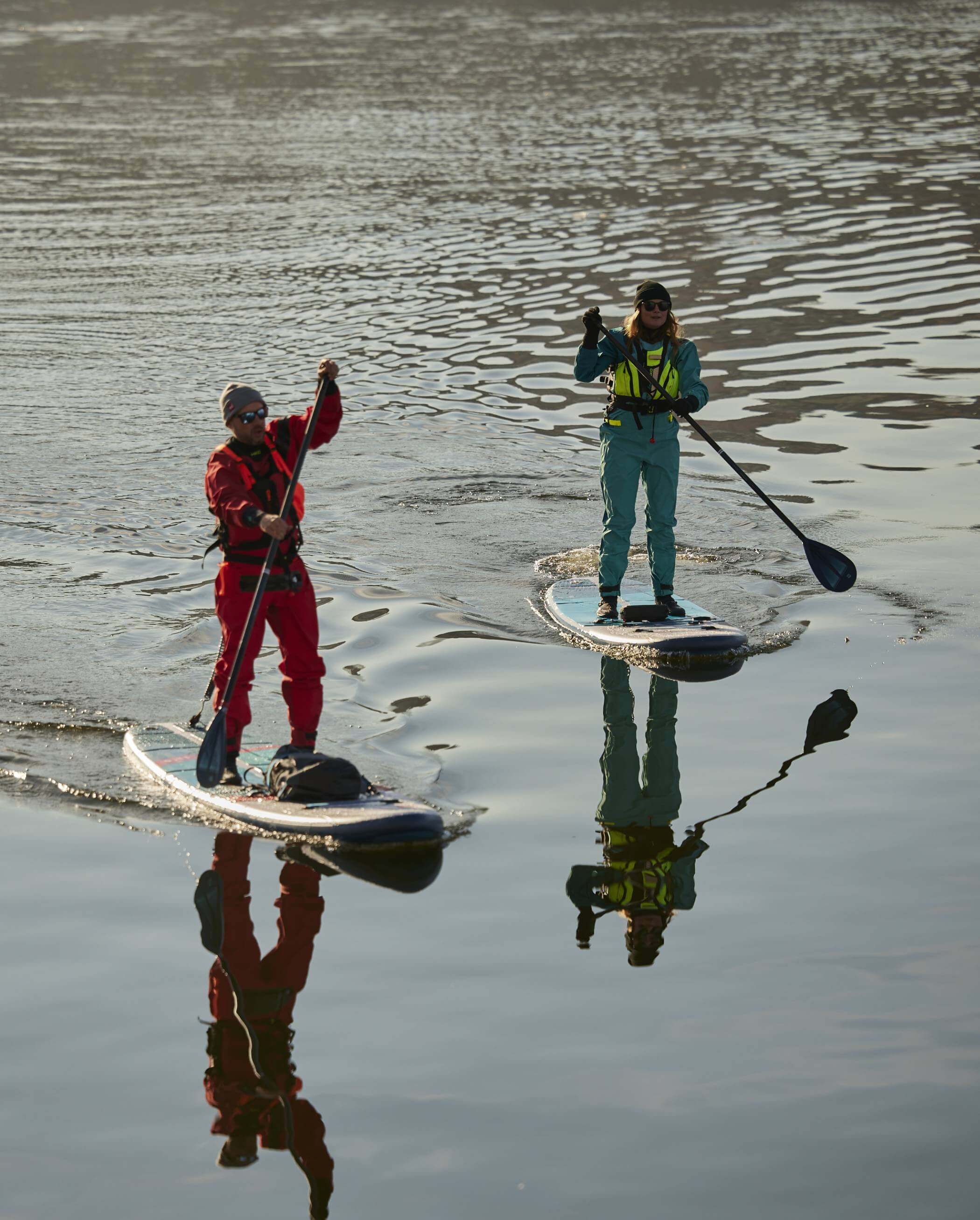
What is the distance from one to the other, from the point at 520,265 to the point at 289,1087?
17651 mm

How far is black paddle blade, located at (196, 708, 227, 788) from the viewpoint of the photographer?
8.07 metres

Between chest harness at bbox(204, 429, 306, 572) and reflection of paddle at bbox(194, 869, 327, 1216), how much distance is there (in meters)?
1.58

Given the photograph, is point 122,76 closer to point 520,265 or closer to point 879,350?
point 520,265

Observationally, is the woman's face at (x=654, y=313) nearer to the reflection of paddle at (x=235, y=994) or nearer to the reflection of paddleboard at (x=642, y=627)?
the reflection of paddleboard at (x=642, y=627)

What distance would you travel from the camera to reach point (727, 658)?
10.7 m

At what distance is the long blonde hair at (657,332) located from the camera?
1048 centimetres

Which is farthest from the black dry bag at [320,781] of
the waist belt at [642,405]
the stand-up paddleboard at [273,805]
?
the waist belt at [642,405]

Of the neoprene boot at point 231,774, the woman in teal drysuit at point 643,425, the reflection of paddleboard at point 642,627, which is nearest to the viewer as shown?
the neoprene boot at point 231,774

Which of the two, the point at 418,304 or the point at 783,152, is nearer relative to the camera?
the point at 418,304

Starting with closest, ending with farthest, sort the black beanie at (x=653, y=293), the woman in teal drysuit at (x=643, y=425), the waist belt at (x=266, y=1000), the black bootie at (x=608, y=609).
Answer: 1. the waist belt at (x=266, y=1000)
2. the black beanie at (x=653, y=293)
3. the woman in teal drysuit at (x=643, y=425)
4. the black bootie at (x=608, y=609)

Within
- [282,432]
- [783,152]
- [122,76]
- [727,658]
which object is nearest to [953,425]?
[727,658]

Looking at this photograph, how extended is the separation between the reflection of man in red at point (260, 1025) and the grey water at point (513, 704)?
2.5 inches

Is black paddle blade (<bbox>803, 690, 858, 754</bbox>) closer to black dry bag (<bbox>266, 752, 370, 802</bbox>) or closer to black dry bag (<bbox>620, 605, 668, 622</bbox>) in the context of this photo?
black dry bag (<bbox>620, 605, 668, 622</bbox>)

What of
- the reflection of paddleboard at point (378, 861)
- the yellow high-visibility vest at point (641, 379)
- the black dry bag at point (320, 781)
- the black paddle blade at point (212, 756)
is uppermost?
the yellow high-visibility vest at point (641, 379)
